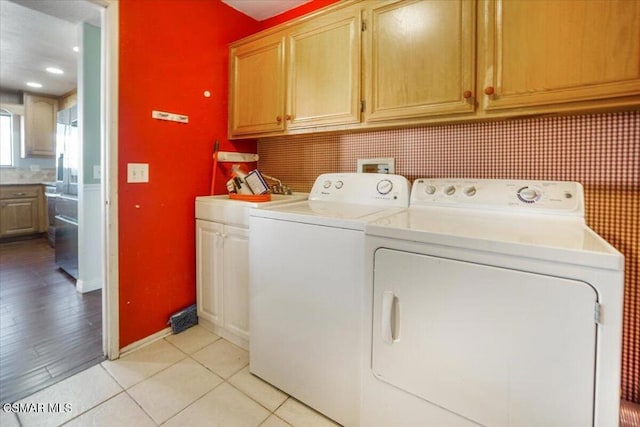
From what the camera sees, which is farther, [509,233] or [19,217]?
[19,217]

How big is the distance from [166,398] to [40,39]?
12.2 feet

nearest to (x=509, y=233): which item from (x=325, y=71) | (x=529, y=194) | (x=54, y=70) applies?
(x=529, y=194)

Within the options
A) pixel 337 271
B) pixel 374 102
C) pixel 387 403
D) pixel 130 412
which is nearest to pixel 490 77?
pixel 374 102

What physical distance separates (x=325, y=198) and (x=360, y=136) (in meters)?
0.50

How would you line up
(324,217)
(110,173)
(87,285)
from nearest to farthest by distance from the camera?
(324,217) < (110,173) < (87,285)

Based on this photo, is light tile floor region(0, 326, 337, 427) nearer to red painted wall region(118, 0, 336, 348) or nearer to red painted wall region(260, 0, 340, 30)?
red painted wall region(118, 0, 336, 348)

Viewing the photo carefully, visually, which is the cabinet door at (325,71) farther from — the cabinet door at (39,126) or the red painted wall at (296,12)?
the cabinet door at (39,126)

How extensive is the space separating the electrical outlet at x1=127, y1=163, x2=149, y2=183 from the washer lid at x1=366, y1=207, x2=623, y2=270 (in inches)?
60.2

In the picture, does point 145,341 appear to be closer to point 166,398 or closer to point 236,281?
point 166,398

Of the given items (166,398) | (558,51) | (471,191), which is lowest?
(166,398)

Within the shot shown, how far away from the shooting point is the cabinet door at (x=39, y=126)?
15.6 ft

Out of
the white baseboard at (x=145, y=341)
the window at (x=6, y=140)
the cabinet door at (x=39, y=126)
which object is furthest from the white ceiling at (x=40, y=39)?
the white baseboard at (x=145, y=341)

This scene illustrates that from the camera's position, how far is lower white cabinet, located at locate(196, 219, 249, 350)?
1.88 m

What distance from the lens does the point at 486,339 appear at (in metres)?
0.94
